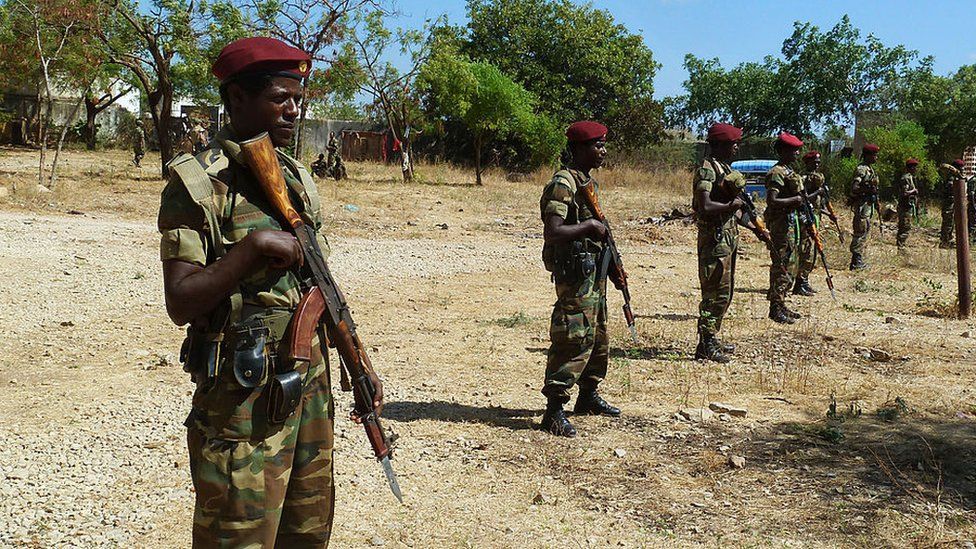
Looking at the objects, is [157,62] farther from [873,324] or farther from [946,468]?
[946,468]

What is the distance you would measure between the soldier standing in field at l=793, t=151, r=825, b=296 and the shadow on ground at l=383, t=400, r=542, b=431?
5.04m

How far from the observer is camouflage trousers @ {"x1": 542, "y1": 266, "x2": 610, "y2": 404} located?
15.9ft

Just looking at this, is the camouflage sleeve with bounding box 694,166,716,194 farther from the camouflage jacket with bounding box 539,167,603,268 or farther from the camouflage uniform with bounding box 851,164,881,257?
the camouflage uniform with bounding box 851,164,881,257

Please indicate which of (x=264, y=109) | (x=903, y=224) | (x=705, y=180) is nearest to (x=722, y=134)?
(x=705, y=180)

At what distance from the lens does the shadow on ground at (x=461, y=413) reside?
525cm

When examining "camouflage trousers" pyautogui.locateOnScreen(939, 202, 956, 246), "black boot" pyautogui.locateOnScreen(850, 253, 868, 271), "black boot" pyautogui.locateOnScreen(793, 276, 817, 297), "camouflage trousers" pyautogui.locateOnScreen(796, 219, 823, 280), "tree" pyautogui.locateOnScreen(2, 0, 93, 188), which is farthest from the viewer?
"tree" pyautogui.locateOnScreen(2, 0, 93, 188)

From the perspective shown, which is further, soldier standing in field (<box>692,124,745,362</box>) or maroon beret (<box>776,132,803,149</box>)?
maroon beret (<box>776,132,803,149</box>)

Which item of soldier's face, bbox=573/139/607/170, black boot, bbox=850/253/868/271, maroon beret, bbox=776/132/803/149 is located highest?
maroon beret, bbox=776/132/803/149

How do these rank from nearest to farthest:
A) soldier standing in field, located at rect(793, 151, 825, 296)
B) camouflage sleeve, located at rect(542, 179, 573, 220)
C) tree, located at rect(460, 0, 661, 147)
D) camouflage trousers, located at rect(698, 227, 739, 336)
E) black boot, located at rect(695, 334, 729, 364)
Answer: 1. camouflage sleeve, located at rect(542, 179, 573, 220)
2. camouflage trousers, located at rect(698, 227, 739, 336)
3. black boot, located at rect(695, 334, 729, 364)
4. soldier standing in field, located at rect(793, 151, 825, 296)
5. tree, located at rect(460, 0, 661, 147)

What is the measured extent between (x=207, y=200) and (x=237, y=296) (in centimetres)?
26

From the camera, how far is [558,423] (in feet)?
16.3

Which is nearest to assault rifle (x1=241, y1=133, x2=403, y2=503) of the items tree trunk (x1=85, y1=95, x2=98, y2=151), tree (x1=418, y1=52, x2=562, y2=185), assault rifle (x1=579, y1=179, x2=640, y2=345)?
assault rifle (x1=579, y1=179, x2=640, y2=345)

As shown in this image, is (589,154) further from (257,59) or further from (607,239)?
(257,59)

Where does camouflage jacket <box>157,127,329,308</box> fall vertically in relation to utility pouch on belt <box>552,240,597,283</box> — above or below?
above
